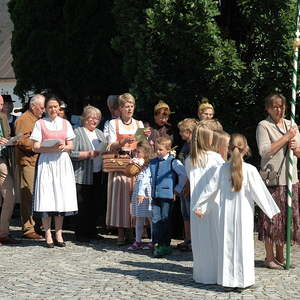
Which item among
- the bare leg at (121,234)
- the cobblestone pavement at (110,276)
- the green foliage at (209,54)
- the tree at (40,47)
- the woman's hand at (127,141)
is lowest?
the cobblestone pavement at (110,276)

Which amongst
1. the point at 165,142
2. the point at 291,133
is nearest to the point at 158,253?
the point at 165,142

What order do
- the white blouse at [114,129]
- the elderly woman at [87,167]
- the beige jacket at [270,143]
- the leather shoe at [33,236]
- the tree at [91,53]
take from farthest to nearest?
the tree at [91,53] < the leather shoe at [33,236] < the elderly woman at [87,167] < the white blouse at [114,129] < the beige jacket at [270,143]

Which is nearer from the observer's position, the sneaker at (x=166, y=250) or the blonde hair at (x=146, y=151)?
the sneaker at (x=166, y=250)

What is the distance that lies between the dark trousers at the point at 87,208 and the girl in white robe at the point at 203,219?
3.04 m

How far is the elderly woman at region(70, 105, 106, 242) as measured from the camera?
10609 mm

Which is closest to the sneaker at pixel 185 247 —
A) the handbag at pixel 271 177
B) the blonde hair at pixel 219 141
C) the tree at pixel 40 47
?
the handbag at pixel 271 177

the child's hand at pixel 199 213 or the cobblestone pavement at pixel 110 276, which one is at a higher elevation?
the child's hand at pixel 199 213

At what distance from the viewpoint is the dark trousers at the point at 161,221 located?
9.56 meters

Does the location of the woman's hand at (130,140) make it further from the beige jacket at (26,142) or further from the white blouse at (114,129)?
the beige jacket at (26,142)

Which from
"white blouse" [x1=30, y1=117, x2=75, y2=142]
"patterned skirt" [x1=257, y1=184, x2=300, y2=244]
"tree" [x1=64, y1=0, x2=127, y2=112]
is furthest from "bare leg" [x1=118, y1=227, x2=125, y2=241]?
"tree" [x1=64, y1=0, x2=127, y2=112]

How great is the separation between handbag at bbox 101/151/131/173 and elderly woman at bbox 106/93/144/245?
81mm

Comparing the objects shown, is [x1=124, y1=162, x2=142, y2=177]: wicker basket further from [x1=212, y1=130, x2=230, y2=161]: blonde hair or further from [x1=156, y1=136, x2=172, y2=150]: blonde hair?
[x1=212, y1=130, x2=230, y2=161]: blonde hair

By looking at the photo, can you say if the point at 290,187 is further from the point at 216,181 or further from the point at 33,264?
the point at 33,264

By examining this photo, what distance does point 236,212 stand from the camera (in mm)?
7594
